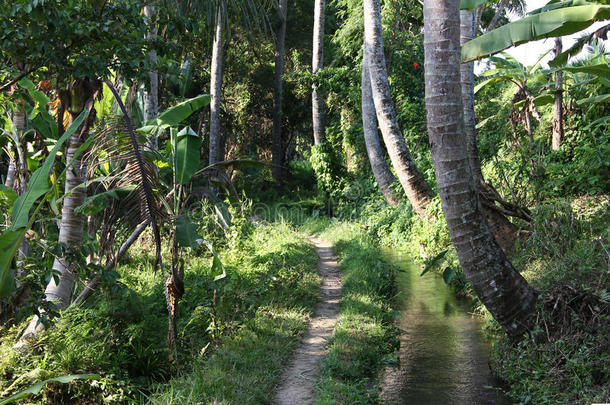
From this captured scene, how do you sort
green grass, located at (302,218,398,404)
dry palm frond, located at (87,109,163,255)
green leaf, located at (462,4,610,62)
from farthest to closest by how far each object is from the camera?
green grass, located at (302,218,398,404) → green leaf, located at (462,4,610,62) → dry palm frond, located at (87,109,163,255)

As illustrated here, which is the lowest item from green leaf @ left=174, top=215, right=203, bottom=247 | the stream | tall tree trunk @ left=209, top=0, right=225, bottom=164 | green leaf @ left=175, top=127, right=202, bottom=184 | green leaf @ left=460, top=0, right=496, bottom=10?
the stream

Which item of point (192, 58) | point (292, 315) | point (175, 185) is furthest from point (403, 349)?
point (192, 58)

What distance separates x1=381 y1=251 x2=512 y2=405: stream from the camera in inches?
215

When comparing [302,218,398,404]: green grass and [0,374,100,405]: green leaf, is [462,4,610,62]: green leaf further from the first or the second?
[0,374,100,405]: green leaf

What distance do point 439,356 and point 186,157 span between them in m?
3.73

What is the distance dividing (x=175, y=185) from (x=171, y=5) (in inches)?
137

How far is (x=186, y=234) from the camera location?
543 cm

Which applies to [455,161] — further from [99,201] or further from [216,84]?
[216,84]

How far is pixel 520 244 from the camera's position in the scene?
8.54 meters

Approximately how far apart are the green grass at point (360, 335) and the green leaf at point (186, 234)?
1.84 m

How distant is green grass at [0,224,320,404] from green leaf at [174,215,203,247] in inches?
43.4

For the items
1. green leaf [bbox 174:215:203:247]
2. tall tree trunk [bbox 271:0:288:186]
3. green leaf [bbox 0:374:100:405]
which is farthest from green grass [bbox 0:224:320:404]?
tall tree trunk [bbox 271:0:288:186]

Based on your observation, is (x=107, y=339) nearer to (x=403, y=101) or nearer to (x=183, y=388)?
(x=183, y=388)

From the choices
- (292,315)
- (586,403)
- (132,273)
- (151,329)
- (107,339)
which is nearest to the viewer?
(586,403)
